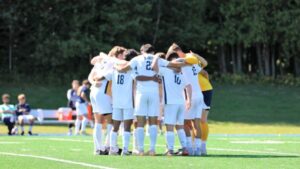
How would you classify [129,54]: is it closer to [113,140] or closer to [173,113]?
[173,113]

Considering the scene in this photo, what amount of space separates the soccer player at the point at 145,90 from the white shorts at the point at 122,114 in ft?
0.61

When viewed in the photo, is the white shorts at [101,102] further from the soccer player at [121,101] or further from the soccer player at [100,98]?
the soccer player at [121,101]

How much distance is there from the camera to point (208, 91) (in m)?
19.7

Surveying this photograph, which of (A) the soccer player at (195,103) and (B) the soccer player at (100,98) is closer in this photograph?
(B) the soccer player at (100,98)

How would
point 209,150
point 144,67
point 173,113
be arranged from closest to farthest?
point 144,67
point 173,113
point 209,150

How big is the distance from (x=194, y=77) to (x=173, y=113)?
0.98 metres

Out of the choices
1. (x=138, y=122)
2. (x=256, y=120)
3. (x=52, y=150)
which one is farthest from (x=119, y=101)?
(x=256, y=120)

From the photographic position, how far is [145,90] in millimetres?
18281

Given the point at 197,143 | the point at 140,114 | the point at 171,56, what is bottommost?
the point at 197,143

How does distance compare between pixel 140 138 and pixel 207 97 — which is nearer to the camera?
pixel 140 138

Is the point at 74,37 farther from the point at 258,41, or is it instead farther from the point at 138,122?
the point at 138,122

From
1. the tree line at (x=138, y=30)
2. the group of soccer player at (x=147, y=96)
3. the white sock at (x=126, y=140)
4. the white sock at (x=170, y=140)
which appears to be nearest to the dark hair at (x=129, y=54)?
the group of soccer player at (x=147, y=96)

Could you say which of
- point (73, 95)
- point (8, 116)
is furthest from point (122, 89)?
point (73, 95)

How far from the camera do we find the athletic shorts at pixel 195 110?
18.9 m
